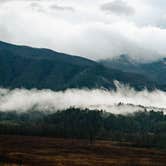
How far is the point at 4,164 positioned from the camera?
646ft

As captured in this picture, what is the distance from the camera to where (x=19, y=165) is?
200 m

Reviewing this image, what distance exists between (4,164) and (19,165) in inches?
260
